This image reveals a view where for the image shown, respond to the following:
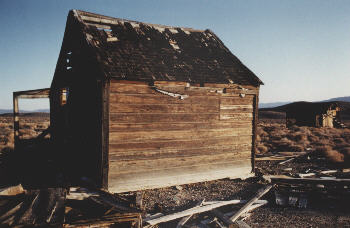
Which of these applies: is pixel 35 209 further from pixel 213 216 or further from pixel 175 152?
pixel 175 152

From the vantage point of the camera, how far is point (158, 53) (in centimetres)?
911

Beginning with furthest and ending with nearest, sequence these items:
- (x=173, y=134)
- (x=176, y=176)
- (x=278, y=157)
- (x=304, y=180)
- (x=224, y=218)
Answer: (x=278, y=157), (x=304, y=180), (x=176, y=176), (x=173, y=134), (x=224, y=218)

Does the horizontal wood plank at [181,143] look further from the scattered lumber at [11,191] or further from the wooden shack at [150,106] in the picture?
the scattered lumber at [11,191]

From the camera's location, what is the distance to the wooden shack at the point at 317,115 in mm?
33750

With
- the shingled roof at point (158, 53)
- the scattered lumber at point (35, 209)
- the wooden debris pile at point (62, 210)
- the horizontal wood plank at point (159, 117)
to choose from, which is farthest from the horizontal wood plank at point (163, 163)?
the shingled roof at point (158, 53)

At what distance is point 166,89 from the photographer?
819 centimetres

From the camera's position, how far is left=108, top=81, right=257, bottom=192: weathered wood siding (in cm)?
757

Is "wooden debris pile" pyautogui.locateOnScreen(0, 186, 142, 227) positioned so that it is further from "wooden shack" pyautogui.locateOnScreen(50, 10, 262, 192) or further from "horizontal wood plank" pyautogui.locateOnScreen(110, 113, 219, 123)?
"horizontal wood plank" pyautogui.locateOnScreen(110, 113, 219, 123)

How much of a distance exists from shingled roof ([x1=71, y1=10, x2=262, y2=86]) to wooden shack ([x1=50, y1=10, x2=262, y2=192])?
0.04 meters

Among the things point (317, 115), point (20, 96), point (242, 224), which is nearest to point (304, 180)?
point (242, 224)

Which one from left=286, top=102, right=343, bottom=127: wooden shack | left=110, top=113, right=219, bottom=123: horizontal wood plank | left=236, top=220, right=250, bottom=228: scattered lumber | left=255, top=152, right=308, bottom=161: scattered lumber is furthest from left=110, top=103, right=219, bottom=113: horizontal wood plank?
left=286, top=102, right=343, bottom=127: wooden shack

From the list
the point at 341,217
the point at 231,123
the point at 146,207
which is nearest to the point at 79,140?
the point at 146,207

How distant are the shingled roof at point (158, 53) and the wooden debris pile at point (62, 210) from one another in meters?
3.32

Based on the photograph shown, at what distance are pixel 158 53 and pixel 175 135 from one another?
9.80 feet
